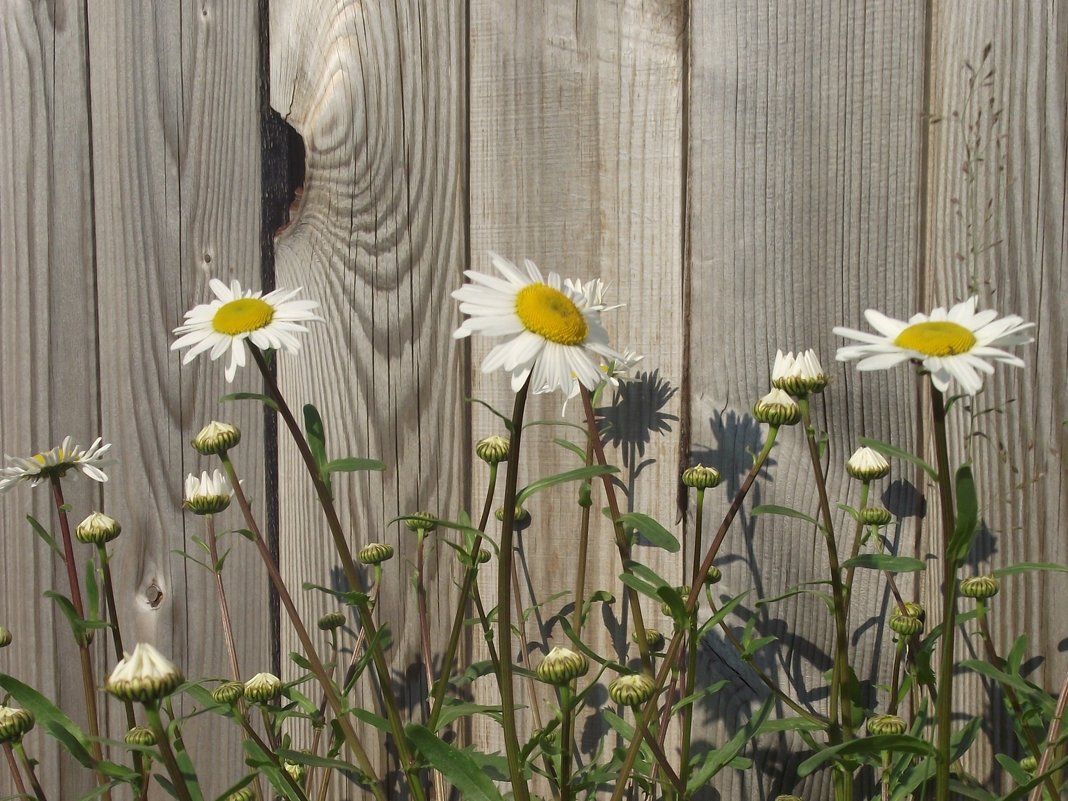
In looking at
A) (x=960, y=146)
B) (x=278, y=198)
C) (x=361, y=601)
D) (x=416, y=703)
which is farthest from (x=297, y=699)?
(x=960, y=146)

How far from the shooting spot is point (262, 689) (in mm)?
1421

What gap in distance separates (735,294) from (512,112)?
561 mm

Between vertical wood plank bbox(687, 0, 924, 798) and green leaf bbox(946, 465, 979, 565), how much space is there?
74cm

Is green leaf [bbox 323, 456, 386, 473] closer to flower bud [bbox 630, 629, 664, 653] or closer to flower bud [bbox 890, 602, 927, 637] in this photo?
flower bud [bbox 630, 629, 664, 653]

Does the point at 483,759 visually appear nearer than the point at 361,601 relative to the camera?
No

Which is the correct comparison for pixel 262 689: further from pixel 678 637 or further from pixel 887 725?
pixel 887 725

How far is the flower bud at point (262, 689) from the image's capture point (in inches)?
55.7

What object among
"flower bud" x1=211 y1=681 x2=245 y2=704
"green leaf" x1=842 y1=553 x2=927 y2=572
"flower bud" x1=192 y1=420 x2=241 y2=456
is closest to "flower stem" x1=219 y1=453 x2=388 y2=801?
"flower bud" x1=192 y1=420 x2=241 y2=456

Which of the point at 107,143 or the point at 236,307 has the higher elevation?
the point at 107,143

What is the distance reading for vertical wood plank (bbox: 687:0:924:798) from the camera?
161 cm

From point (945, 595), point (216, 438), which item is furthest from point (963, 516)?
point (216, 438)

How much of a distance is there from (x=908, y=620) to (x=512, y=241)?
38.5 inches

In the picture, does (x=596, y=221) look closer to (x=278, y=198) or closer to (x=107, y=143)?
(x=278, y=198)

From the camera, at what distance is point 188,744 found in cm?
200
